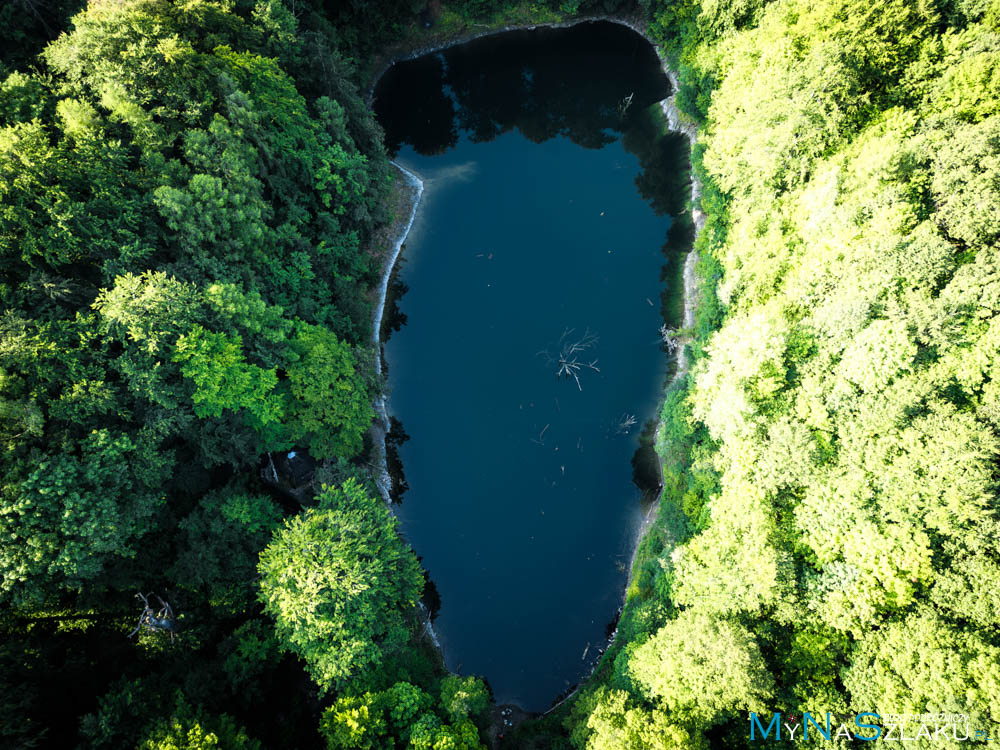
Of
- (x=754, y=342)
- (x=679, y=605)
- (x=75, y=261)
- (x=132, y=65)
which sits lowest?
(x=679, y=605)

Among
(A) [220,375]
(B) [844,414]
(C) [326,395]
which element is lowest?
(C) [326,395]

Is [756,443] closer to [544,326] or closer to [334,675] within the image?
[544,326]

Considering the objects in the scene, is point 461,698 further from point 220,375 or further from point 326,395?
point 220,375

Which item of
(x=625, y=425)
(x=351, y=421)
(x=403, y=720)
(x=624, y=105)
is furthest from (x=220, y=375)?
(x=624, y=105)

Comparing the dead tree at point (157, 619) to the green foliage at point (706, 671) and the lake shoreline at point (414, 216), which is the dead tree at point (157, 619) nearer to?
the lake shoreline at point (414, 216)

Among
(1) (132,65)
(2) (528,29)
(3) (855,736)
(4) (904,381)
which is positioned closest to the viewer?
(3) (855,736)

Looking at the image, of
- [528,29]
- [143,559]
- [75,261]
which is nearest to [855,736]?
[143,559]
